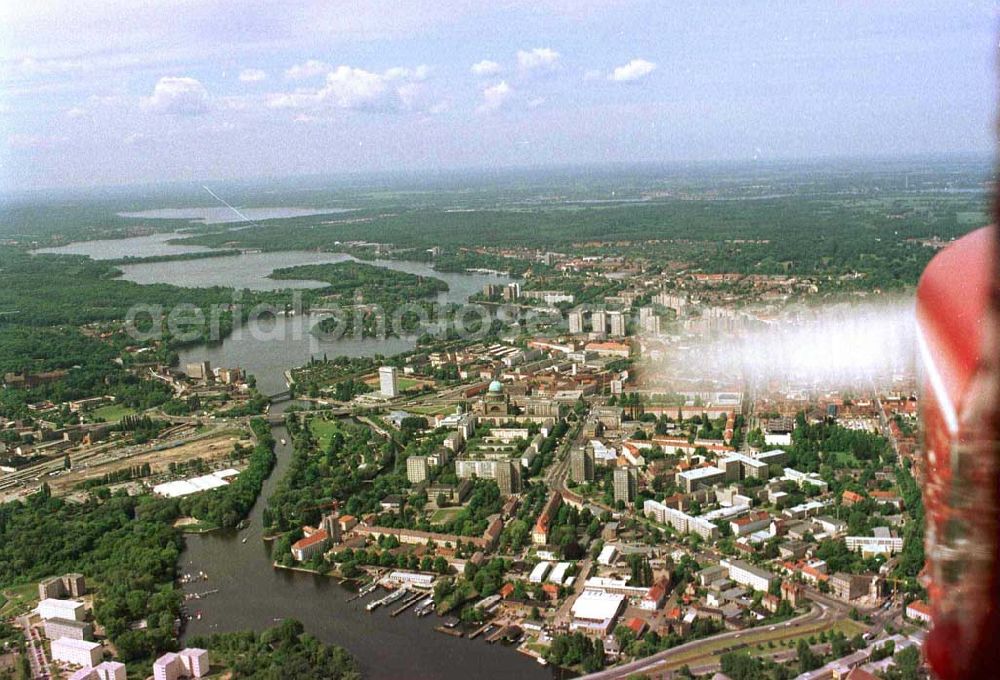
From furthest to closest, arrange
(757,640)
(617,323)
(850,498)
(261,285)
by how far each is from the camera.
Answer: (261,285) → (617,323) → (850,498) → (757,640)

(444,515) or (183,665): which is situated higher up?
(183,665)

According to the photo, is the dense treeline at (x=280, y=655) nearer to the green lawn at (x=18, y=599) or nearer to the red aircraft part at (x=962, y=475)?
the green lawn at (x=18, y=599)

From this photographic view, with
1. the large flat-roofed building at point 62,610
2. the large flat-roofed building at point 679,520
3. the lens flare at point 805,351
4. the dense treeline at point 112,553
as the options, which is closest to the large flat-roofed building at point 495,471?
the large flat-roofed building at point 679,520

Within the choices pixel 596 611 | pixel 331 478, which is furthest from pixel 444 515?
pixel 596 611

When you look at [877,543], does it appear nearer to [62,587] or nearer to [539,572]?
[539,572]

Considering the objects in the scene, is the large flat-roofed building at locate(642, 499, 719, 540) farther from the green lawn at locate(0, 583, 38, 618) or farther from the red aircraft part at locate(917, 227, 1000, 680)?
the red aircraft part at locate(917, 227, 1000, 680)

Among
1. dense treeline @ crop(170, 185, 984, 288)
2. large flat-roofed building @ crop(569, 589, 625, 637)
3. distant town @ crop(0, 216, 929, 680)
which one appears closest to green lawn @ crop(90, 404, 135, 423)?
distant town @ crop(0, 216, 929, 680)
